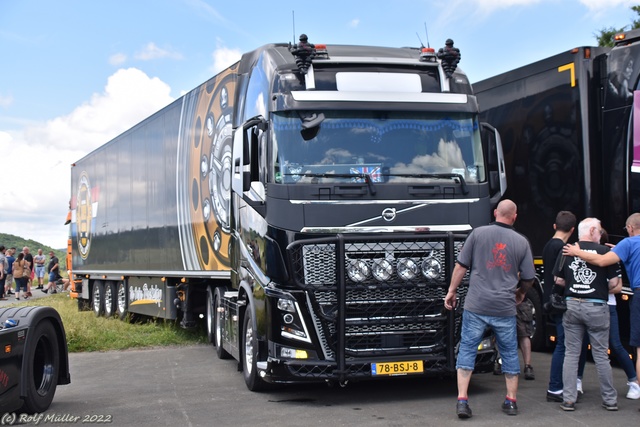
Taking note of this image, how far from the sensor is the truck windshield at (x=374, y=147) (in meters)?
7.85

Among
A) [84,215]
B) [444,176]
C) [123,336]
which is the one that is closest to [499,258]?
[444,176]

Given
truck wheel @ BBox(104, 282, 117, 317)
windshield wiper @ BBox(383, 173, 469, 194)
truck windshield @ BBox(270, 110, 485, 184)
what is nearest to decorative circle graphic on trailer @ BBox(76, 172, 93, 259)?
truck wheel @ BBox(104, 282, 117, 317)

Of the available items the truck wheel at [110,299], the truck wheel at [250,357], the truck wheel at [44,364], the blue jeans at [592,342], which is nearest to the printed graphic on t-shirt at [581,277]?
the blue jeans at [592,342]

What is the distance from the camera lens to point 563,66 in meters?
9.95

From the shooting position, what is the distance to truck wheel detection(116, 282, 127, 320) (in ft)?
57.4

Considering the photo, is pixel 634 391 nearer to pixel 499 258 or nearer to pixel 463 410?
pixel 463 410

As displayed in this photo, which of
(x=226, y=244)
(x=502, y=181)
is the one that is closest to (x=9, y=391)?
(x=226, y=244)

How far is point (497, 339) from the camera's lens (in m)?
7.12

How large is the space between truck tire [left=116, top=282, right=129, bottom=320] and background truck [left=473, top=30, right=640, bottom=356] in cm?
951

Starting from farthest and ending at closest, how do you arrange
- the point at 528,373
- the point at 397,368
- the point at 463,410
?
1. the point at 528,373
2. the point at 397,368
3. the point at 463,410

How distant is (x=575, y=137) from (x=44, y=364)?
21.4ft

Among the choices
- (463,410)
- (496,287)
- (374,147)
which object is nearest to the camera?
(463,410)

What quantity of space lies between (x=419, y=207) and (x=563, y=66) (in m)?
3.43

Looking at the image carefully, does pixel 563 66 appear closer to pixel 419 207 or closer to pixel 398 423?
pixel 419 207
